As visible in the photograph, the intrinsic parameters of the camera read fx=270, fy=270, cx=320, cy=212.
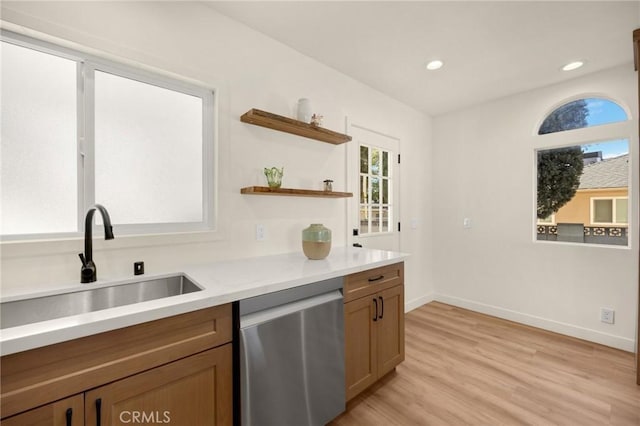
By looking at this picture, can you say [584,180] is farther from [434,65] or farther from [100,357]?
[100,357]

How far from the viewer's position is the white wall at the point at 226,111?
4.36ft

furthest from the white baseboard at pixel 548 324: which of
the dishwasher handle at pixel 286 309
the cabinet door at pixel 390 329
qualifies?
the dishwasher handle at pixel 286 309

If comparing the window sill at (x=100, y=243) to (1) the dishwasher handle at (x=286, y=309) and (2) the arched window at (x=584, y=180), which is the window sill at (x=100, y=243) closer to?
(1) the dishwasher handle at (x=286, y=309)

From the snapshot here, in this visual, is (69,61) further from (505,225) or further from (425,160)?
(505,225)

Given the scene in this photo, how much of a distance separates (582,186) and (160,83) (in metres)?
3.92

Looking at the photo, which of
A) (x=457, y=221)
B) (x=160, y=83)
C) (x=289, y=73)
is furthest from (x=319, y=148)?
(x=457, y=221)

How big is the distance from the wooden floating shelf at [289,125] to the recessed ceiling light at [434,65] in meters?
1.07

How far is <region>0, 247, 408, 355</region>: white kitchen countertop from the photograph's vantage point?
0.81 meters

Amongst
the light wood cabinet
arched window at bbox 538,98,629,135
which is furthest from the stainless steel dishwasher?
arched window at bbox 538,98,629,135

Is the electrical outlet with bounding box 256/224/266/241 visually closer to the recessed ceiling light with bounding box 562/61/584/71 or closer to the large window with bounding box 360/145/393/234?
the large window with bounding box 360/145/393/234

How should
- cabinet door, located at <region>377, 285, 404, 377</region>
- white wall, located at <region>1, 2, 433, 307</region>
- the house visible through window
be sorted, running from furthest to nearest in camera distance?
the house visible through window → cabinet door, located at <region>377, 285, 404, 377</region> → white wall, located at <region>1, 2, 433, 307</region>

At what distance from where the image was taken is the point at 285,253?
A: 218 cm

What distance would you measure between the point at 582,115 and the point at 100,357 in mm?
4138

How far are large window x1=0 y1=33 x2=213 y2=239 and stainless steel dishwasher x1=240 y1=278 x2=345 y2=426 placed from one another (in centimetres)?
89
